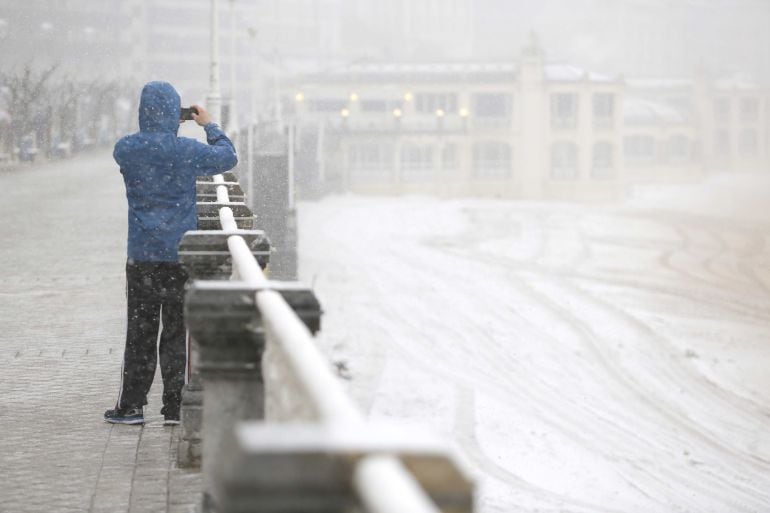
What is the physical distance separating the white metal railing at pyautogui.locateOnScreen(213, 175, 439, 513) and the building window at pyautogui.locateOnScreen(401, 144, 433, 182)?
74.9 m

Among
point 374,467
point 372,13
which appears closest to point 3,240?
point 374,467

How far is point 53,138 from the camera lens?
55.3 m

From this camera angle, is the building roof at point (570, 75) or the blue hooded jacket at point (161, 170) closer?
the blue hooded jacket at point (161, 170)

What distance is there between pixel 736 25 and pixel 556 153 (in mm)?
104893

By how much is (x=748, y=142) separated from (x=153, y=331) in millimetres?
113194

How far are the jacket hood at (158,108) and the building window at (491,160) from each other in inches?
2998

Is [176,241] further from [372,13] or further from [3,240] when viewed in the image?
[372,13]

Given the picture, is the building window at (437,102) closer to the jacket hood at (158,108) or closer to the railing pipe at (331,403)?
the jacket hood at (158,108)

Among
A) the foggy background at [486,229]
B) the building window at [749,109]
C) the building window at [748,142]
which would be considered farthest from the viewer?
the building window at [749,109]

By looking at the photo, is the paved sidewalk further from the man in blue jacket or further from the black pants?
the man in blue jacket

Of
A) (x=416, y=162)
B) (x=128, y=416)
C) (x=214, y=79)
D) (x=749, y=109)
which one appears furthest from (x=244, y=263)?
(x=749, y=109)

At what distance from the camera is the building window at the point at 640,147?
322 feet

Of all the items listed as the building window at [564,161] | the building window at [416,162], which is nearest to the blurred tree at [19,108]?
the building window at [416,162]

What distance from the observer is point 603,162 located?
279 feet
